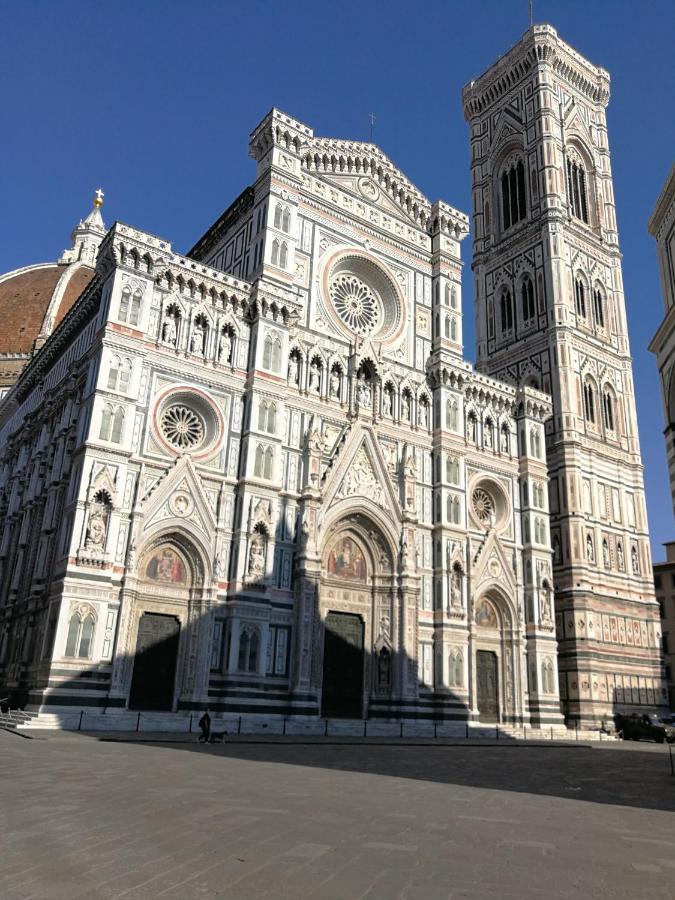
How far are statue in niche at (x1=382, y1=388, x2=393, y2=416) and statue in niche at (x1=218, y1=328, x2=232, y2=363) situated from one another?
793 cm

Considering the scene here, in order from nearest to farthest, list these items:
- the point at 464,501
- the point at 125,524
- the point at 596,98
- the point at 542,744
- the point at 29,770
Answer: the point at 29,770, the point at 125,524, the point at 542,744, the point at 464,501, the point at 596,98

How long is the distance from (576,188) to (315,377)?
28964 millimetres

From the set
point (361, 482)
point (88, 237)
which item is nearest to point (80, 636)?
point (361, 482)

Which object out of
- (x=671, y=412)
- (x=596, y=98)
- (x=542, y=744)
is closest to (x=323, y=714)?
(x=542, y=744)

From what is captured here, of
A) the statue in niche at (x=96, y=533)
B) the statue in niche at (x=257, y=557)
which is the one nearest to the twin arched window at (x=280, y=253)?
Answer: the statue in niche at (x=257, y=557)

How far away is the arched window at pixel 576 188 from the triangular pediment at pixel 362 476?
26906 mm

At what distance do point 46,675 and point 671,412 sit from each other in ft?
64.2

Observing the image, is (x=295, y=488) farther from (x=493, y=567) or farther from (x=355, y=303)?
(x=493, y=567)

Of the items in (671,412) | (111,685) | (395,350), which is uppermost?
(395,350)

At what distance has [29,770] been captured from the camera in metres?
12.1

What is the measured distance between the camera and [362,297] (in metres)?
37.0

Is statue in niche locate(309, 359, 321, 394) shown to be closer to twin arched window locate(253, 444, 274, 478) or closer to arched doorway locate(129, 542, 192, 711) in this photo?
twin arched window locate(253, 444, 274, 478)

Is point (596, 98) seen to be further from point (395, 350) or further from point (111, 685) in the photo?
point (111, 685)

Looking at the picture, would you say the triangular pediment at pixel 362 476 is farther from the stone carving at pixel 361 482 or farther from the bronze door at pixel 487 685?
the bronze door at pixel 487 685
